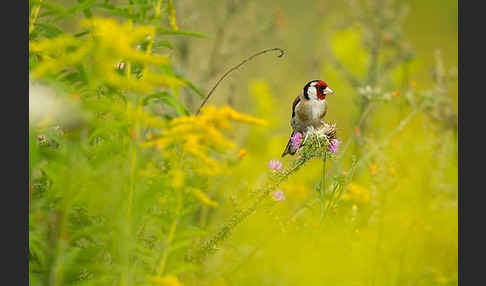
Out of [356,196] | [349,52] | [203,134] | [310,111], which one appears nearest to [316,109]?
[310,111]

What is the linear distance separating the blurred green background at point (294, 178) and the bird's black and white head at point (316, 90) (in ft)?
0.59

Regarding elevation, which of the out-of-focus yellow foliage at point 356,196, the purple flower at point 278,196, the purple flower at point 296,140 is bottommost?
the purple flower at point 278,196

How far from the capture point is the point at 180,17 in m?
4.08

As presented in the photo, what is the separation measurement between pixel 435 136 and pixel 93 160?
2370mm

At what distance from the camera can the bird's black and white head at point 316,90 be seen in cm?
205

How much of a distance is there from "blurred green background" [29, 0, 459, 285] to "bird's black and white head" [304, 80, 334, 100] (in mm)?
181

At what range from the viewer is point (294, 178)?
3711mm

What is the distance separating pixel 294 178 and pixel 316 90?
66.5 inches

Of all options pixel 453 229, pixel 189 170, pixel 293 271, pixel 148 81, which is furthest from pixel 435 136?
pixel 148 81

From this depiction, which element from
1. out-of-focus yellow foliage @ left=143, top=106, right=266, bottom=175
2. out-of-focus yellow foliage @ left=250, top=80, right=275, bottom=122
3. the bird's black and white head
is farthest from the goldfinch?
out-of-focus yellow foliage @ left=250, top=80, right=275, bottom=122

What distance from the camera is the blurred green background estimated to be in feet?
4.01

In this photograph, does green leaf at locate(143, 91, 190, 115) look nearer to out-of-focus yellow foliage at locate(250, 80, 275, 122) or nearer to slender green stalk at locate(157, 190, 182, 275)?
slender green stalk at locate(157, 190, 182, 275)

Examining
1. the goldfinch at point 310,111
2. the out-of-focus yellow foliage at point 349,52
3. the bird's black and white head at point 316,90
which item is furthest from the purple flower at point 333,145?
the out-of-focus yellow foliage at point 349,52

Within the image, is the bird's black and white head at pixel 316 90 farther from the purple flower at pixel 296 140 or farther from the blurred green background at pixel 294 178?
the purple flower at pixel 296 140
